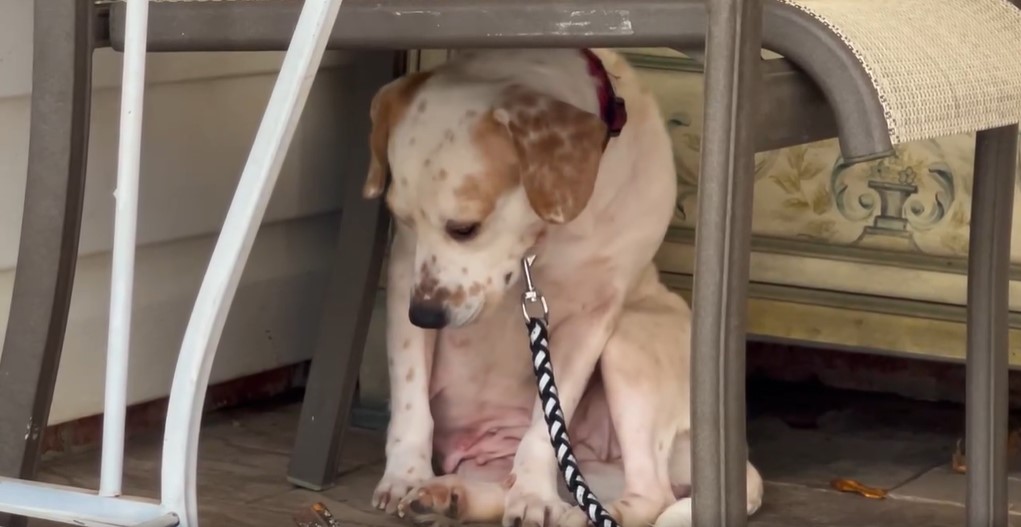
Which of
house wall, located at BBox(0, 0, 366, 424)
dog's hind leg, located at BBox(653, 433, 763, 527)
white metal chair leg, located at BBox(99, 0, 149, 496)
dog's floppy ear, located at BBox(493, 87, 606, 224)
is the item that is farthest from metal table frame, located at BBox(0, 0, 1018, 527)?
house wall, located at BBox(0, 0, 366, 424)

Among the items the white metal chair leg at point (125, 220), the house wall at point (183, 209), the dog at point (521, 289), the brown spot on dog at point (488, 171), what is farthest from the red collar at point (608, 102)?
the white metal chair leg at point (125, 220)

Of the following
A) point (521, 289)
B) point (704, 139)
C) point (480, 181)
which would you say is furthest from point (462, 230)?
point (704, 139)

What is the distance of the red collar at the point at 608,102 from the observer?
1730mm

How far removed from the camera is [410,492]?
5.63ft

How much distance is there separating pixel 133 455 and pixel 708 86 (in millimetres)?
1205

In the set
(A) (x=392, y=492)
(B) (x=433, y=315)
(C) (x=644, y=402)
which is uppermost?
(B) (x=433, y=315)

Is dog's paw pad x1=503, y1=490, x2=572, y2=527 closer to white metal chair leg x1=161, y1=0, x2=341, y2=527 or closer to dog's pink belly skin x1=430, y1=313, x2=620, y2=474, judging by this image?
dog's pink belly skin x1=430, y1=313, x2=620, y2=474

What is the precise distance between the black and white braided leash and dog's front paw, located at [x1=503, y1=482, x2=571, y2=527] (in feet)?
0.15

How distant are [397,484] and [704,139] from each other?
2.64 ft

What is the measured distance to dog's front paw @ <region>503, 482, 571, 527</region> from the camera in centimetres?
167

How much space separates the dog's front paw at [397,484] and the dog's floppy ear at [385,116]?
0.32m

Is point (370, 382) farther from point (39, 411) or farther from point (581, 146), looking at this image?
point (39, 411)

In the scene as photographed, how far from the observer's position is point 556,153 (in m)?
1.61

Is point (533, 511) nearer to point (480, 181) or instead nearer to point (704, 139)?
point (480, 181)
